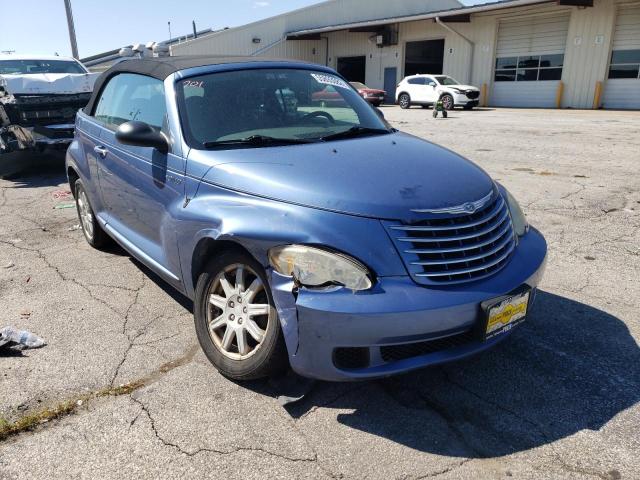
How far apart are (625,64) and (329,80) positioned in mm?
23683

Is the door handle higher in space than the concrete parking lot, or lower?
higher

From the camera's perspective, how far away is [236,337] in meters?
2.84

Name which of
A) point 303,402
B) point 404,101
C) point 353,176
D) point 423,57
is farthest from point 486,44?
point 303,402

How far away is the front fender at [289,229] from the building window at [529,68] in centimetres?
2641

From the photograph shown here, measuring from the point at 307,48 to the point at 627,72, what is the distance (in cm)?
2287

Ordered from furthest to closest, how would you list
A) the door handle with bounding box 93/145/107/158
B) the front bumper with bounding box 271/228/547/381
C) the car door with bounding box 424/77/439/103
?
the car door with bounding box 424/77/439/103 < the door handle with bounding box 93/145/107/158 < the front bumper with bounding box 271/228/547/381

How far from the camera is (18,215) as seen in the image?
679 cm

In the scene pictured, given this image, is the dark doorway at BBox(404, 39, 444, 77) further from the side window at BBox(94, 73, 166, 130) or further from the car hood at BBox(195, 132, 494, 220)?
the car hood at BBox(195, 132, 494, 220)

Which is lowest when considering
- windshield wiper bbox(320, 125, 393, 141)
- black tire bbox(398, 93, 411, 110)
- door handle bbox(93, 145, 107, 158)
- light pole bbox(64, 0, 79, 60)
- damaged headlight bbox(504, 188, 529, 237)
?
black tire bbox(398, 93, 411, 110)

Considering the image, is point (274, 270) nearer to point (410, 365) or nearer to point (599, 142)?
point (410, 365)

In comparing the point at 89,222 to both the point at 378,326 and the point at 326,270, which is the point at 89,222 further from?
the point at 378,326

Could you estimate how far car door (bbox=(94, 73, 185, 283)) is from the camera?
3244mm

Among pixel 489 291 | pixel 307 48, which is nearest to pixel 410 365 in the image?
pixel 489 291

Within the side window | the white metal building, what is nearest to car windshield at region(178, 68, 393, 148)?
the side window
